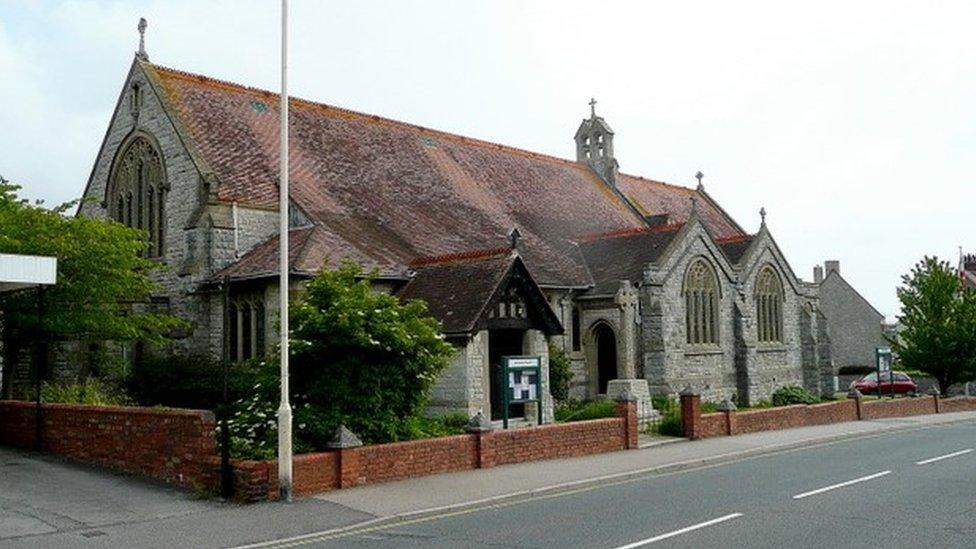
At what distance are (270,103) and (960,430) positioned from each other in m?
24.2

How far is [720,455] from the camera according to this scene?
763 inches

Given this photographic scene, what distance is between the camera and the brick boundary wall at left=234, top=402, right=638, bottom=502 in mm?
13429

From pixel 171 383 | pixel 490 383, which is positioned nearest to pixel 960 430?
pixel 490 383

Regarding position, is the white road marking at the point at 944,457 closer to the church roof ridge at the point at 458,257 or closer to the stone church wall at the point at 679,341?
the church roof ridge at the point at 458,257

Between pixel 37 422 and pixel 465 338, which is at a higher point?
pixel 465 338

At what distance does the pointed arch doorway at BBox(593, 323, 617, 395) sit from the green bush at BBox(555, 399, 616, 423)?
2.35 m

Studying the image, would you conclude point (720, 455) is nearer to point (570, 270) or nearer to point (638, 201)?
point (570, 270)

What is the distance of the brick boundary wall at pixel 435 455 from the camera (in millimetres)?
13429

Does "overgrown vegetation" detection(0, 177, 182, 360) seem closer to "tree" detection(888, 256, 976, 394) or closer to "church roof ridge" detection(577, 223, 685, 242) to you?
"church roof ridge" detection(577, 223, 685, 242)

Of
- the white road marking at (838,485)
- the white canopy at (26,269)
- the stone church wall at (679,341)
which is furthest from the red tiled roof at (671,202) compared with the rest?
the white canopy at (26,269)

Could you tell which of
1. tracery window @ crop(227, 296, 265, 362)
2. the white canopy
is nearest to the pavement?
the white canopy

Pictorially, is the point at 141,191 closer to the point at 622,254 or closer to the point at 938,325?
the point at 622,254

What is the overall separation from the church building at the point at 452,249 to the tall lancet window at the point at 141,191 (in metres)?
0.06

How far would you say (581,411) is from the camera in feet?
83.6
